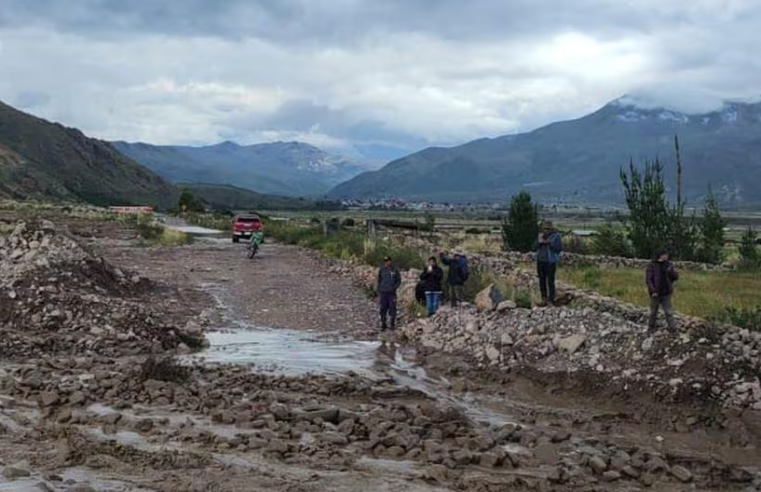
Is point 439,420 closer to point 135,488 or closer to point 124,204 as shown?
point 135,488

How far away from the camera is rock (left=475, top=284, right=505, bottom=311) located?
16.4m

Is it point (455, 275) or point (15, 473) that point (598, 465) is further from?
point (455, 275)

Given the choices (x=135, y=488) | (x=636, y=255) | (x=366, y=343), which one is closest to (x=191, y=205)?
(x=636, y=255)

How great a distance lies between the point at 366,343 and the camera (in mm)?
16438

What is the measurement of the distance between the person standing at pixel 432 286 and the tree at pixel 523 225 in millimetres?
18994

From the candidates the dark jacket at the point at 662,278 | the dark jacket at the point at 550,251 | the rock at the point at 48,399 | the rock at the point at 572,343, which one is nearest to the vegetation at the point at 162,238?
the dark jacket at the point at 550,251

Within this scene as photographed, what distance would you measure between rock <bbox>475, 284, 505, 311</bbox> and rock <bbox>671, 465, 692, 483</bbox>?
24.2 feet

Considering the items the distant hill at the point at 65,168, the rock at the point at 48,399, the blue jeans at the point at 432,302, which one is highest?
the distant hill at the point at 65,168

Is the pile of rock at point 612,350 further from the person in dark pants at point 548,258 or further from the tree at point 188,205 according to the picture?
the tree at point 188,205

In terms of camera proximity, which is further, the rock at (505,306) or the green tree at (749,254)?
the green tree at (749,254)

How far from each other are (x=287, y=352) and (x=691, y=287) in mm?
13292

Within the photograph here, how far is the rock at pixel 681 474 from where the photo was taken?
8.83 m

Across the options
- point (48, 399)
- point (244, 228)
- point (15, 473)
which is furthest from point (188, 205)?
point (15, 473)

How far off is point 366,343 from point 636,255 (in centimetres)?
2123
